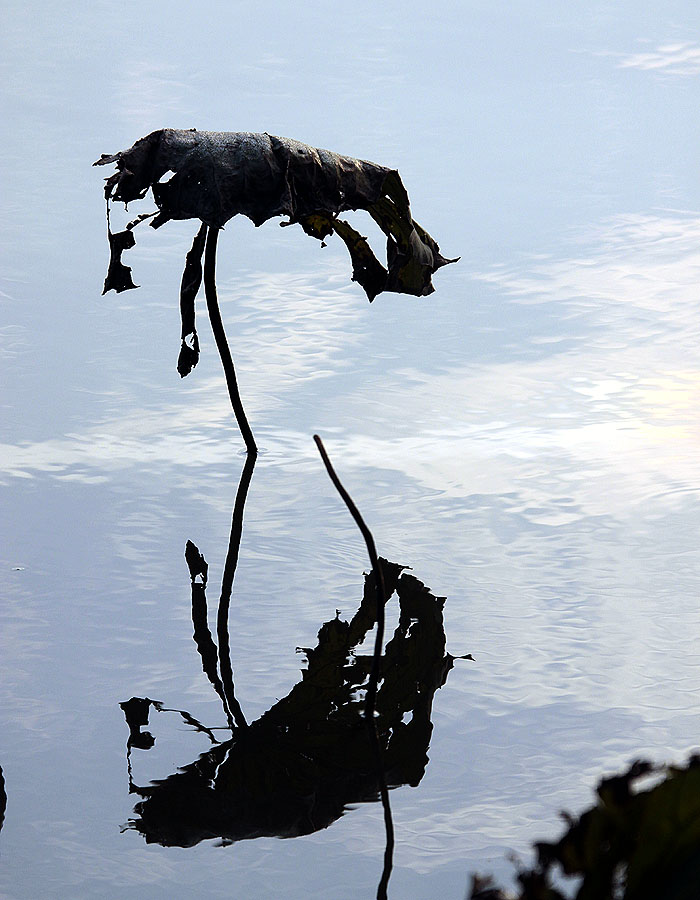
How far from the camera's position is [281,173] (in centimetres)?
424

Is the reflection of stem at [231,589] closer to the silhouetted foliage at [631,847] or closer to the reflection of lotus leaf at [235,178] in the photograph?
the reflection of lotus leaf at [235,178]

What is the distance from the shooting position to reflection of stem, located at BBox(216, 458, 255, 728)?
3045 mm

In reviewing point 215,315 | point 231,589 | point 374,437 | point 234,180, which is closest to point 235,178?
point 234,180

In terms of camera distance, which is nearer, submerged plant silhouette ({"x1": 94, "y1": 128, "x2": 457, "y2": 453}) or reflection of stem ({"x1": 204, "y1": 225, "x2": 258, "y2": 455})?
submerged plant silhouette ({"x1": 94, "y1": 128, "x2": 457, "y2": 453})

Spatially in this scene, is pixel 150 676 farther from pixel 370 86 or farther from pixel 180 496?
pixel 370 86

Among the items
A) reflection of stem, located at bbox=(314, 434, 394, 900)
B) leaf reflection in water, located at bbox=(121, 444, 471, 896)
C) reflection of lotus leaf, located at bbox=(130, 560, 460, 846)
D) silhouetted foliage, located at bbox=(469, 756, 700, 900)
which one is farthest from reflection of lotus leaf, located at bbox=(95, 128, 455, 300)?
silhouetted foliage, located at bbox=(469, 756, 700, 900)

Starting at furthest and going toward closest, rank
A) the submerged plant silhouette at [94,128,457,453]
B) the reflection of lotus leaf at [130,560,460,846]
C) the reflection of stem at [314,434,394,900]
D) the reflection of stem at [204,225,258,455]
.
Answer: the reflection of stem at [204,225,258,455] < the submerged plant silhouette at [94,128,457,453] < the reflection of lotus leaf at [130,560,460,846] < the reflection of stem at [314,434,394,900]

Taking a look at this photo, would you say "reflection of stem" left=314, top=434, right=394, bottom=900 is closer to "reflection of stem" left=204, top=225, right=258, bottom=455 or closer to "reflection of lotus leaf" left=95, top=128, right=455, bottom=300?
"reflection of lotus leaf" left=95, top=128, right=455, bottom=300

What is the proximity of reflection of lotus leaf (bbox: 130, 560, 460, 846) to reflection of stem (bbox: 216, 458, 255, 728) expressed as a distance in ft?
0.44

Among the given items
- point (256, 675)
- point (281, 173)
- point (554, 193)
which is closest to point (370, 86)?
point (554, 193)

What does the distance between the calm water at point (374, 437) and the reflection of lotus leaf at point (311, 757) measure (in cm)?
6

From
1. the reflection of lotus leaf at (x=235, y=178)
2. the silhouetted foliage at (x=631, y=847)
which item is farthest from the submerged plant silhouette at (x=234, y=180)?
the silhouetted foliage at (x=631, y=847)

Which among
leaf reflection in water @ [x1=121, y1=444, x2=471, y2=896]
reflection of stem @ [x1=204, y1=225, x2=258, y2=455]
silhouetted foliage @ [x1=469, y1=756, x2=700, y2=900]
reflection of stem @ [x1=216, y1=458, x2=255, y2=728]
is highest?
silhouetted foliage @ [x1=469, y1=756, x2=700, y2=900]

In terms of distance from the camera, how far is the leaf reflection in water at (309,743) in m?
2.42
